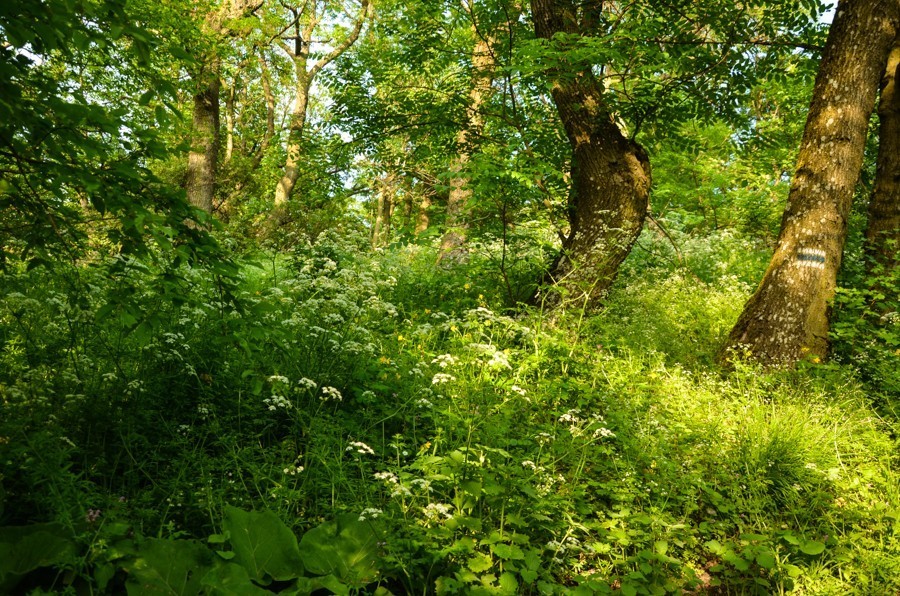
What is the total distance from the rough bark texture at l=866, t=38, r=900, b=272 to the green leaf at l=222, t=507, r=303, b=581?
6.09m

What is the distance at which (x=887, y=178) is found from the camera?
5.69 m

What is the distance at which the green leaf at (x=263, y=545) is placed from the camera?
2.31 m

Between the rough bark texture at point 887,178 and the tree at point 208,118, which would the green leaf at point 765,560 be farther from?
the tree at point 208,118

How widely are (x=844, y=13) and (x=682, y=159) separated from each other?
5.10 metres

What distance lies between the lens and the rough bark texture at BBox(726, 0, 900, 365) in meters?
5.07

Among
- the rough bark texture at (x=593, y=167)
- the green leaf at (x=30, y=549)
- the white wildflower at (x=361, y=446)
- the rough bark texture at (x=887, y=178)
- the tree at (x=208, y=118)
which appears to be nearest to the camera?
the green leaf at (x=30, y=549)

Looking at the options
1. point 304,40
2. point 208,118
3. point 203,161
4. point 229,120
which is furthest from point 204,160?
point 229,120

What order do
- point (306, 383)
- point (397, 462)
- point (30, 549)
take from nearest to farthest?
point (30, 549), point (397, 462), point (306, 383)

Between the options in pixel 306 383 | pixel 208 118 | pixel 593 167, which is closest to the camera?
pixel 306 383

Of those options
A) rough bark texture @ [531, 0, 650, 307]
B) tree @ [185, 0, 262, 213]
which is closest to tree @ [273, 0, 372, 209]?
tree @ [185, 0, 262, 213]

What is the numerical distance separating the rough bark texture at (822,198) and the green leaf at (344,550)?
12.8ft

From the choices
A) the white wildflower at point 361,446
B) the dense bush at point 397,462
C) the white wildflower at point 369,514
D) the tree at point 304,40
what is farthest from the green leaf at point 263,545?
the tree at point 304,40

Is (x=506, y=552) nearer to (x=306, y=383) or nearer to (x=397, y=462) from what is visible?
(x=397, y=462)

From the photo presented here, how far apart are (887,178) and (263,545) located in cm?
677
